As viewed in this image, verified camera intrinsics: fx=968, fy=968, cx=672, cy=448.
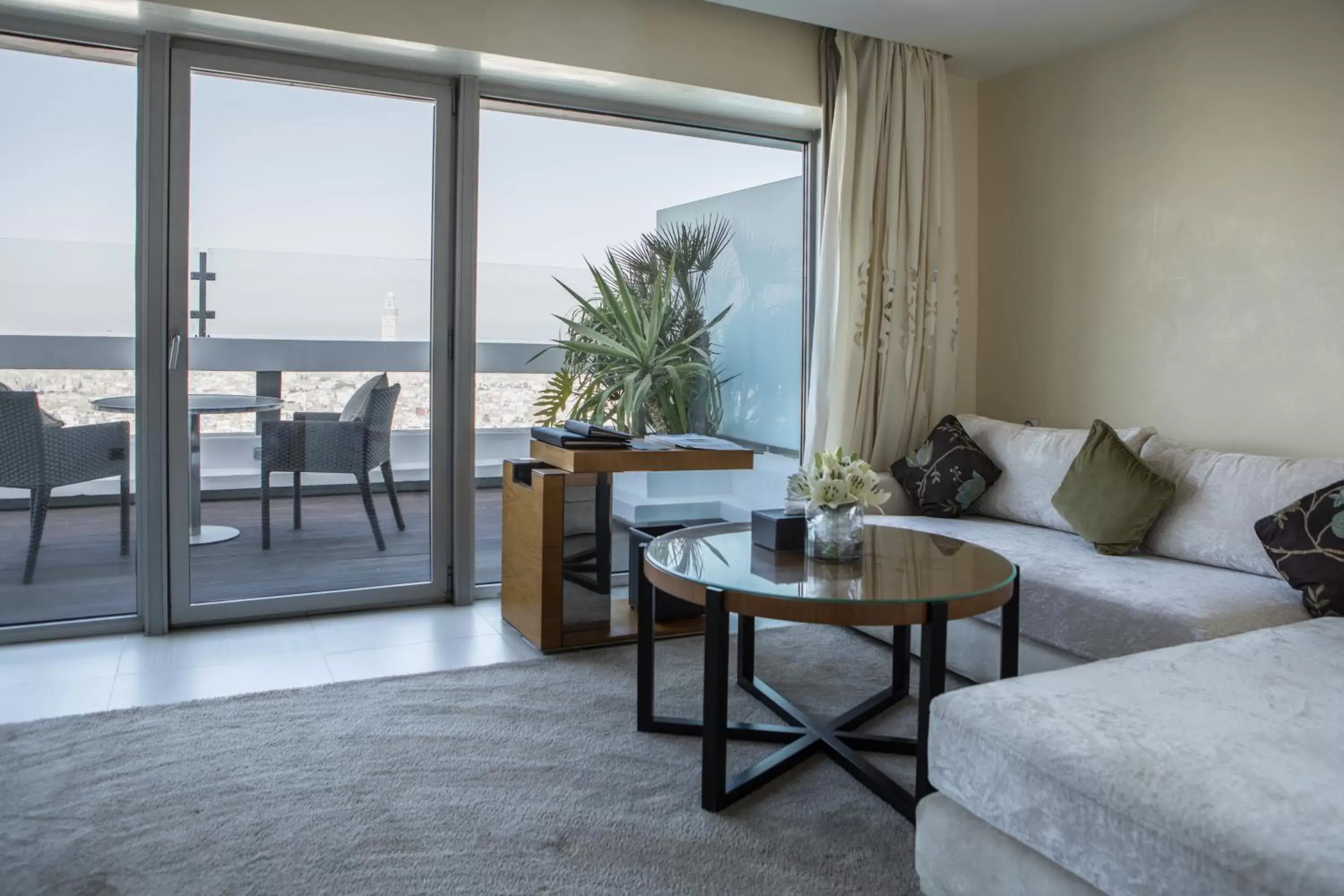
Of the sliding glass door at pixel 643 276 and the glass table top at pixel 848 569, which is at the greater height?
the sliding glass door at pixel 643 276

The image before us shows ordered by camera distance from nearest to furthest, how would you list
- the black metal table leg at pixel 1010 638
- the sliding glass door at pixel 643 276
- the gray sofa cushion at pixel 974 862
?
the gray sofa cushion at pixel 974 862
the black metal table leg at pixel 1010 638
the sliding glass door at pixel 643 276

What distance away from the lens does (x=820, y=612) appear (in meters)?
2.12

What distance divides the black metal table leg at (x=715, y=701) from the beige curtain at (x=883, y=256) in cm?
220

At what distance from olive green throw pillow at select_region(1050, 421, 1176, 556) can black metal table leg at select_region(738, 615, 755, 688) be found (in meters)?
1.22

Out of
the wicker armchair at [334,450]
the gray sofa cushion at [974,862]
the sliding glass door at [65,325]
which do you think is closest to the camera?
the gray sofa cushion at [974,862]

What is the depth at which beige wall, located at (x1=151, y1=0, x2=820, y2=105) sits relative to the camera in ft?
11.2

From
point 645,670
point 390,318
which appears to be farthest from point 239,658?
point 645,670

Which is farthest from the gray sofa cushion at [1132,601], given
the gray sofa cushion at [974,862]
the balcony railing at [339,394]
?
the balcony railing at [339,394]

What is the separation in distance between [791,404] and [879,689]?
75.0 inches

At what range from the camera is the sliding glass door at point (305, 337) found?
11.8 feet

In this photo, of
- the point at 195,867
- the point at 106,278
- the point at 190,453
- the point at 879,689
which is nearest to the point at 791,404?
the point at 879,689

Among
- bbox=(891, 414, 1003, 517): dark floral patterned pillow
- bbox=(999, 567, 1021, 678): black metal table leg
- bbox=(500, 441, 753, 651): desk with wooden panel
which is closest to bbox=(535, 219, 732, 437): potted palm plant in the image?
bbox=(500, 441, 753, 651): desk with wooden panel

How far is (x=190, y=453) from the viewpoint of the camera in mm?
3617

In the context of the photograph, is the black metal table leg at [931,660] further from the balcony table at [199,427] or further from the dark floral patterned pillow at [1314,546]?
the balcony table at [199,427]
